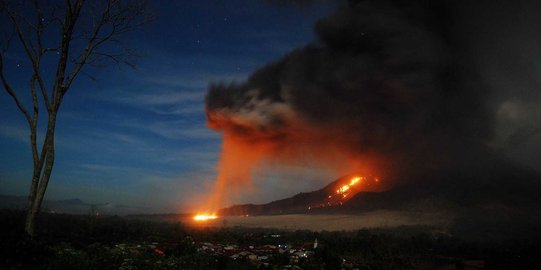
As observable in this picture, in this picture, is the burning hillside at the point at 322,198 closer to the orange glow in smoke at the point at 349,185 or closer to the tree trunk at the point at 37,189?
the orange glow in smoke at the point at 349,185

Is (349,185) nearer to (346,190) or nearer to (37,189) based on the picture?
(346,190)

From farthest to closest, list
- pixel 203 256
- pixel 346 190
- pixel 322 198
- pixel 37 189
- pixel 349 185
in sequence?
pixel 322 198 → pixel 346 190 → pixel 349 185 → pixel 203 256 → pixel 37 189

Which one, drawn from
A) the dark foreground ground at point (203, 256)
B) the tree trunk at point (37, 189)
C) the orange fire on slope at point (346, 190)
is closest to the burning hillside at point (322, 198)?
the orange fire on slope at point (346, 190)

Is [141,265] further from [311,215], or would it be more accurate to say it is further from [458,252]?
[311,215]

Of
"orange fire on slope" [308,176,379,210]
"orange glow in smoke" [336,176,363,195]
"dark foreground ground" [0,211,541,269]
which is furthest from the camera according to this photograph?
"orange glow in smoke" [336,176,363,195]

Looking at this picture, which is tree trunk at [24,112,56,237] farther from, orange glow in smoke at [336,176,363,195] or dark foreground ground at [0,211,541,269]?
orange glow in smoke at [336,176,363,195]

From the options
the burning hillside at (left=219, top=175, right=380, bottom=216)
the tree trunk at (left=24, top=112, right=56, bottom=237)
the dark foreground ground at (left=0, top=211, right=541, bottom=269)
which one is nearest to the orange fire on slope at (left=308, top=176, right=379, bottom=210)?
the burning hillside at (left=219, top=175, right=380, bottom=216)

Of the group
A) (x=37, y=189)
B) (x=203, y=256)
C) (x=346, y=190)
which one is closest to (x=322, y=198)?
(x=346, y=190)

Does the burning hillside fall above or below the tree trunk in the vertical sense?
above

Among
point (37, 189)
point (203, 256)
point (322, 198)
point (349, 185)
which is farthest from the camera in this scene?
point (322, 198)

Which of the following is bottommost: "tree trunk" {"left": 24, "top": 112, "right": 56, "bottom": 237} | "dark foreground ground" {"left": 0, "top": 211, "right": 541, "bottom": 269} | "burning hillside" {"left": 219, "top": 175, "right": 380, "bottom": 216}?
"dark foreground ground" {"left": 0, "top": 211, "right": 541, "bottom": 269}

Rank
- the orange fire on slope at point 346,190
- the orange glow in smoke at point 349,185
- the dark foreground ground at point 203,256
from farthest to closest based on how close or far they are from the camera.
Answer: the orange glow in smoke at point 349,185
the orange fire on slope at point 346,190
the dark foreground ground at point 203,256

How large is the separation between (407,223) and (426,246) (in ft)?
84.8

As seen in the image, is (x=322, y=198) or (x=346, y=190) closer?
(x=346, y=190)
